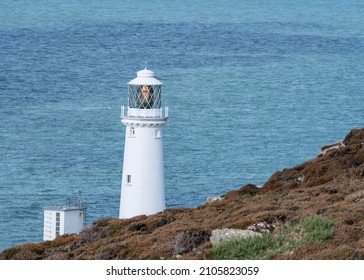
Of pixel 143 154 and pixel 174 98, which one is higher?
pixel 174 98

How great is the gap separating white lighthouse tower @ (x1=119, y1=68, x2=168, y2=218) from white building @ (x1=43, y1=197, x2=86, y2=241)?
8.88 feet

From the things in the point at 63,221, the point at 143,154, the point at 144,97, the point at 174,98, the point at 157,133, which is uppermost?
the point at 174,98

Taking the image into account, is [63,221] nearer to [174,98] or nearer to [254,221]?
[254,221]

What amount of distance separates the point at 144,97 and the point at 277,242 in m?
14.5

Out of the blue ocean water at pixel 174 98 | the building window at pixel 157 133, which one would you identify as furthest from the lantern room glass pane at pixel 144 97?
the blue ocean water at pixel 174 98

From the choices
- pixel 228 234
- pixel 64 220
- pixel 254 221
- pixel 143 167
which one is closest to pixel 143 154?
pixel 143 167

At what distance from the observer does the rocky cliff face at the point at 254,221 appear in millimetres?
19422

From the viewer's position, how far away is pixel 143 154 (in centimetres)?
3288

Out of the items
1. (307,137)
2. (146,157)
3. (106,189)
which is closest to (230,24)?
(307,137)

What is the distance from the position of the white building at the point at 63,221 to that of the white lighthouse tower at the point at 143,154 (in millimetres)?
2707

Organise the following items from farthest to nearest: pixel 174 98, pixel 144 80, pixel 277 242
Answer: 1. pixel 174 98
2. pixel 144 80
3. pixel 277 242

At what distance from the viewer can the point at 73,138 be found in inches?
2618

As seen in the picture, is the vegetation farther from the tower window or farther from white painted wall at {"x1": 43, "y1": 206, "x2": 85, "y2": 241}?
white painted wall at {"x1": 43, "y1": 206, "x2": 85, "y2": 241}

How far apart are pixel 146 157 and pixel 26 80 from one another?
5661 centimetres
